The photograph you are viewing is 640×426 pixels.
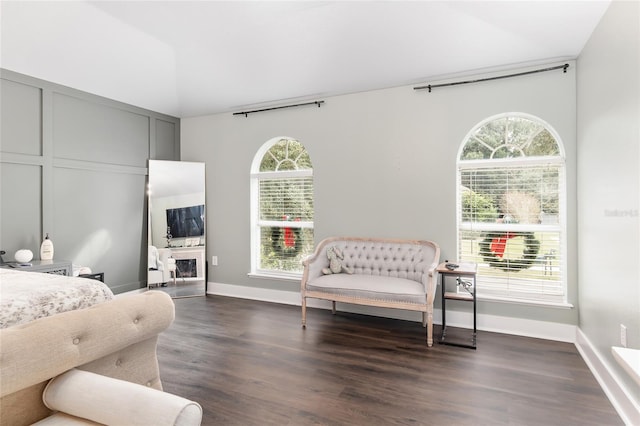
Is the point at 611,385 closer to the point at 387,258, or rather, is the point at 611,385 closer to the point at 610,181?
the point at 610,181

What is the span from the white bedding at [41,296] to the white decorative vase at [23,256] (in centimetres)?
188

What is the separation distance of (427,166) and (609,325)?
82.5 inches

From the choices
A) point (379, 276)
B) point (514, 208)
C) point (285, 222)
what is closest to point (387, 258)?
point (379, 276)

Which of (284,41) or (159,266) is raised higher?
(284,41)

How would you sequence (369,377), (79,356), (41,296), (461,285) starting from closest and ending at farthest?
(79,356) < (41,296) < (369,377) < (461,285)

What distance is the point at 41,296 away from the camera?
149 centimetres

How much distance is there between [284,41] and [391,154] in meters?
1.68

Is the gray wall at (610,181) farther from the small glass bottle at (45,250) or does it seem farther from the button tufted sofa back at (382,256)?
the small glass bottle at (45,250)

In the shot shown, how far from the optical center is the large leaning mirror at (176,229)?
486cm

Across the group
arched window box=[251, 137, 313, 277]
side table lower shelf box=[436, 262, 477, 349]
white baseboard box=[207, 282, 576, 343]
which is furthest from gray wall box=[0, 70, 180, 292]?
side table lower shelf box=[436, 262, 477, 349]

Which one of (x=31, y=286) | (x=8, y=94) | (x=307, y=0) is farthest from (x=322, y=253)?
(x=8, y=94)

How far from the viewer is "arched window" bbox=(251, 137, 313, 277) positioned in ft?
15.3

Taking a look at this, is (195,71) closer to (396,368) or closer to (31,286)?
(31,286)

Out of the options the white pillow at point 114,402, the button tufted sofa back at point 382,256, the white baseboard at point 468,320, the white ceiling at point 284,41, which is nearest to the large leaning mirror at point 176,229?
the white baseboard at point 468,320
